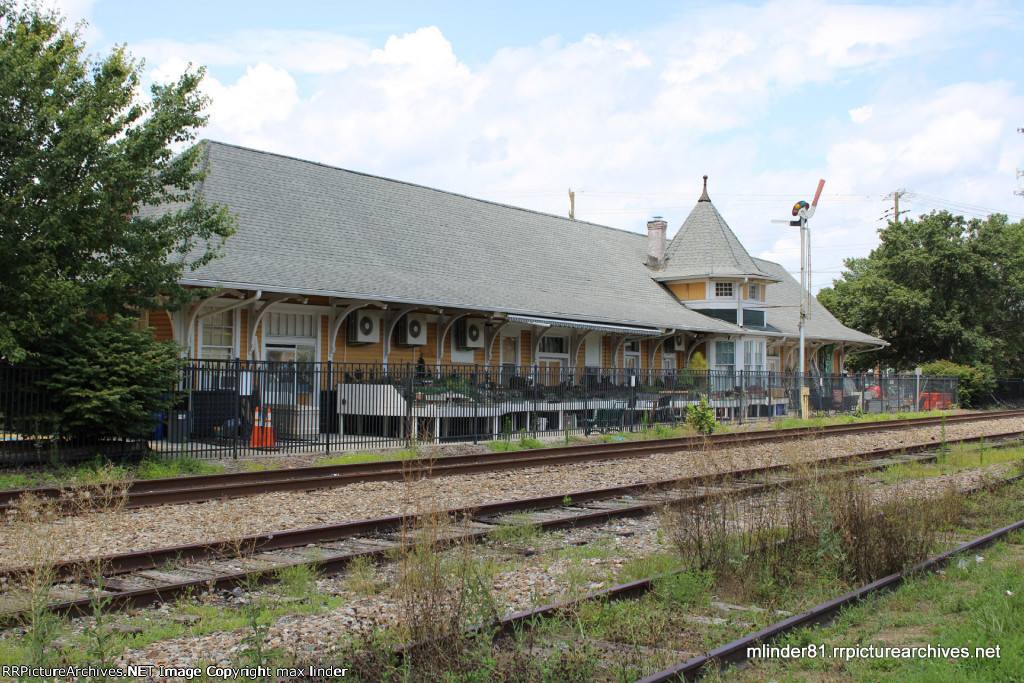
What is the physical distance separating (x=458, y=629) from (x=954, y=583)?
4.46 m

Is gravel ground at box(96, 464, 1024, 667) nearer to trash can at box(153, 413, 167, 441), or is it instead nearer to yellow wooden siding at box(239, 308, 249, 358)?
trash can at box(153, 413, 167, 441)

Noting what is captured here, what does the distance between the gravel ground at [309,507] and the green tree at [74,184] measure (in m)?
5.26

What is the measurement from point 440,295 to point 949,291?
1376 inches

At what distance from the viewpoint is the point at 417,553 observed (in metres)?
5.32

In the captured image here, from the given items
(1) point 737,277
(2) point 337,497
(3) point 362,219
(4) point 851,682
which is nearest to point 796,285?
(1) point 737,277

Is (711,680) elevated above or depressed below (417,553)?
below

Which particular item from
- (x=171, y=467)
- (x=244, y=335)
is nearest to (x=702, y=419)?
(x=244, y=335)

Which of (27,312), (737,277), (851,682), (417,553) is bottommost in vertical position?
(851,682)

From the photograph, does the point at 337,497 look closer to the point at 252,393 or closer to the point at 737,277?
the point at 252,393

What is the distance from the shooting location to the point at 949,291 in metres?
45.9

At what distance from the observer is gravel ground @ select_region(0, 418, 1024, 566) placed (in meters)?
7.40

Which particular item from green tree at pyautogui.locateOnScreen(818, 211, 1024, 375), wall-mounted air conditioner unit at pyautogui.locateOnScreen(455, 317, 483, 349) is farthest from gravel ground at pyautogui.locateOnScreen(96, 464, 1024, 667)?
green tree at pyautogui.locateOnScreen(818, 211, 1024, 375)

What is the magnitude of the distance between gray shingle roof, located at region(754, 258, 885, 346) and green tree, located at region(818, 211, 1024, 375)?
2642mm

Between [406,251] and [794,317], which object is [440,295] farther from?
[794,317]
